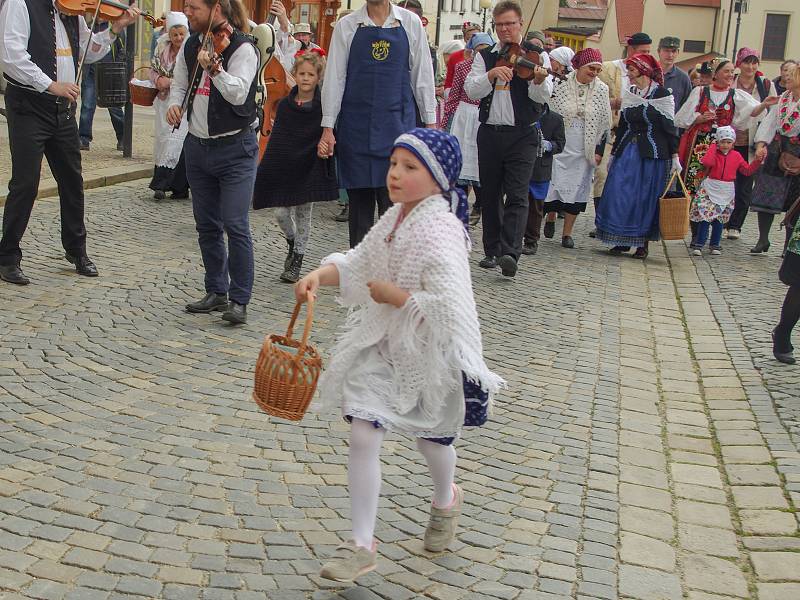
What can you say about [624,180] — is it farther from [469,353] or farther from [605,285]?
[469,353]

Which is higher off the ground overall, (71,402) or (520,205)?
(520,205)

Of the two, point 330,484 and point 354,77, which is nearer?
point 330,484

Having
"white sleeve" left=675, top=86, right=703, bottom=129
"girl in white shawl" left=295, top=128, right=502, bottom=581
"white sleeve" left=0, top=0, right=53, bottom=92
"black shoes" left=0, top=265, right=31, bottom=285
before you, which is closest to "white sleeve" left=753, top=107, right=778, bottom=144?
"white sleeve" left=675, top=86, right=703, bottom=129

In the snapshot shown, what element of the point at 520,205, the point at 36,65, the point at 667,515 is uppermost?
the point at 36,65

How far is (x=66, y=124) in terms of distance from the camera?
7.77m

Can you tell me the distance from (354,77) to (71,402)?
3.27 meters

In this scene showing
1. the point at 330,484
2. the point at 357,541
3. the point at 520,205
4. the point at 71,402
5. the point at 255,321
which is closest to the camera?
the point at 357,541

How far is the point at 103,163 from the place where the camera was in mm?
13180

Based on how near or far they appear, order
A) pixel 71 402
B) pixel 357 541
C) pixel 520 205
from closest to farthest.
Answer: pixel 357 541
pixel 71 402
pixel 520 205

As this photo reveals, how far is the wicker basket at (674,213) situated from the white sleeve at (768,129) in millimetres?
1175

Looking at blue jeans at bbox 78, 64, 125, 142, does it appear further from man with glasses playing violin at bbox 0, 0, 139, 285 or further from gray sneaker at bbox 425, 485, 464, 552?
gray sneaker at bbox 425, 485, 464, 552

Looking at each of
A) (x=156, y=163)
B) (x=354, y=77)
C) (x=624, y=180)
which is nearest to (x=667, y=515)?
(x=354, y=77)

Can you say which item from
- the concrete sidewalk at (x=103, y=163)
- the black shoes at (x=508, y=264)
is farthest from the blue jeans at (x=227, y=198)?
the concrete sidewalk at (x=103, y=163)

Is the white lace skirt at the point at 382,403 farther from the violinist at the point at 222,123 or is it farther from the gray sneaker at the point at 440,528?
Answer: the violinist at the point at 222,123
